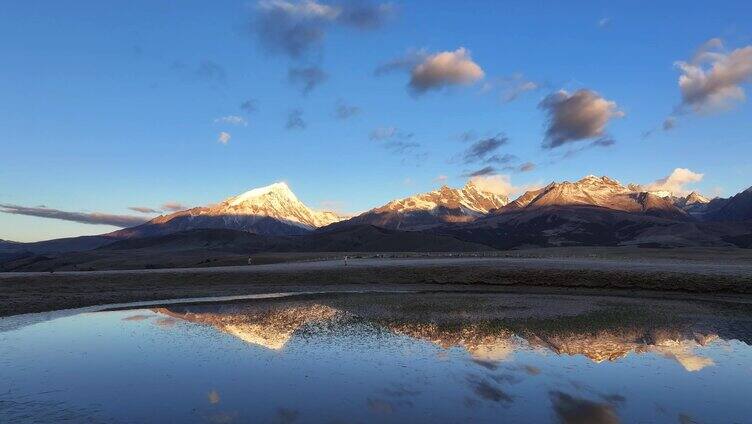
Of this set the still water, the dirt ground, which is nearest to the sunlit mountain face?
the still water

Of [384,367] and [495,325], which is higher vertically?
[495,325]

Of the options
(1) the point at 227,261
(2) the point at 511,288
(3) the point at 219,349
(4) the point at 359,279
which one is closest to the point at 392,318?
(3) the point at 219,349

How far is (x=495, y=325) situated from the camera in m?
34.5

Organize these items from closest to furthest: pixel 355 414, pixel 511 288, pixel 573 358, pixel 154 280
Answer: pixel 355 414 → pixel 573 358 → pixel 511 288 → pixel 154 280

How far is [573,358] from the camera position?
25000 mm

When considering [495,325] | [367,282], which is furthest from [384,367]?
[367,282]

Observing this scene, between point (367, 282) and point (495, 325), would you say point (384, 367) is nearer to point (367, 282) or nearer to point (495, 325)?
point (495, 325)

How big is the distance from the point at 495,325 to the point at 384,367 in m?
13.6

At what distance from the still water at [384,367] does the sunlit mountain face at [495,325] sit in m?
0.17

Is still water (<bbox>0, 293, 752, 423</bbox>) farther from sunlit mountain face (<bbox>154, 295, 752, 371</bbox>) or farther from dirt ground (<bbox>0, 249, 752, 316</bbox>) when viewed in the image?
dirt ground (<bbox>0, 249, 752, 316</bbox>)

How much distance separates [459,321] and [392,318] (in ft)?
16.4

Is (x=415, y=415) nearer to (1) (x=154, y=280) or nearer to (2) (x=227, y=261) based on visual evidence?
(1) (x=154, y=280)

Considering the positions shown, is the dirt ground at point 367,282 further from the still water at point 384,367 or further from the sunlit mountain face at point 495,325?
the still water at point 384,367

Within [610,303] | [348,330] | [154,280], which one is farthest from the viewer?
[154,280]
